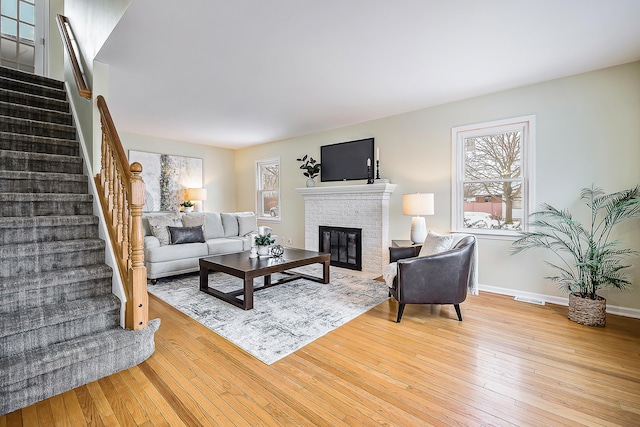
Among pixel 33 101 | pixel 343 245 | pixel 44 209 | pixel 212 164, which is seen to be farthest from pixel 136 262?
pixel 212 164

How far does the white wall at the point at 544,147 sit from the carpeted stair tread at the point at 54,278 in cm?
369

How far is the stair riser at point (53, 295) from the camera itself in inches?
75.0

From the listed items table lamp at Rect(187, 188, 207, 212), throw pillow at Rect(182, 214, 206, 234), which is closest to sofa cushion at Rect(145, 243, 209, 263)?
throw pillow at Rect(182, 214, 206, 234)

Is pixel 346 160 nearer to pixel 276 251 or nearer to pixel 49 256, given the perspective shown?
pixel 276 251

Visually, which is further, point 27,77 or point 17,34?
point 17,34

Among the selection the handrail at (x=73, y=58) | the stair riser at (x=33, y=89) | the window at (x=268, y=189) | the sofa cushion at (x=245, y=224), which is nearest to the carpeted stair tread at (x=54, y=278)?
the handrail at (x=73, y=58)

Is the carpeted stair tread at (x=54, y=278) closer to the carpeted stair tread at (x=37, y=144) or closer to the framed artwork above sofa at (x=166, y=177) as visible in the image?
the carpeted stair tread at (x=37, y=144)

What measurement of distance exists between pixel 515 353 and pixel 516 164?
7.67 ft

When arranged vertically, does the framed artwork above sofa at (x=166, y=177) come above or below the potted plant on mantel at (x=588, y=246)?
above

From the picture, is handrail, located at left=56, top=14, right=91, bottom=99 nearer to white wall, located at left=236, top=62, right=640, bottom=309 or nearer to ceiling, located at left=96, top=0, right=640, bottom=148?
ceiling, located at left=96, top=0, right=640, bottom=148

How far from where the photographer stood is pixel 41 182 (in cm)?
254

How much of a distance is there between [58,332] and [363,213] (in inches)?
151

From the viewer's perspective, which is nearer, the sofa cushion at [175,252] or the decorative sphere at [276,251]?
the decorative sphere at [276,251]

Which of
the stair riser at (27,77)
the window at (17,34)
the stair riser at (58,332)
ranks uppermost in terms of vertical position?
the window at (17,34)
